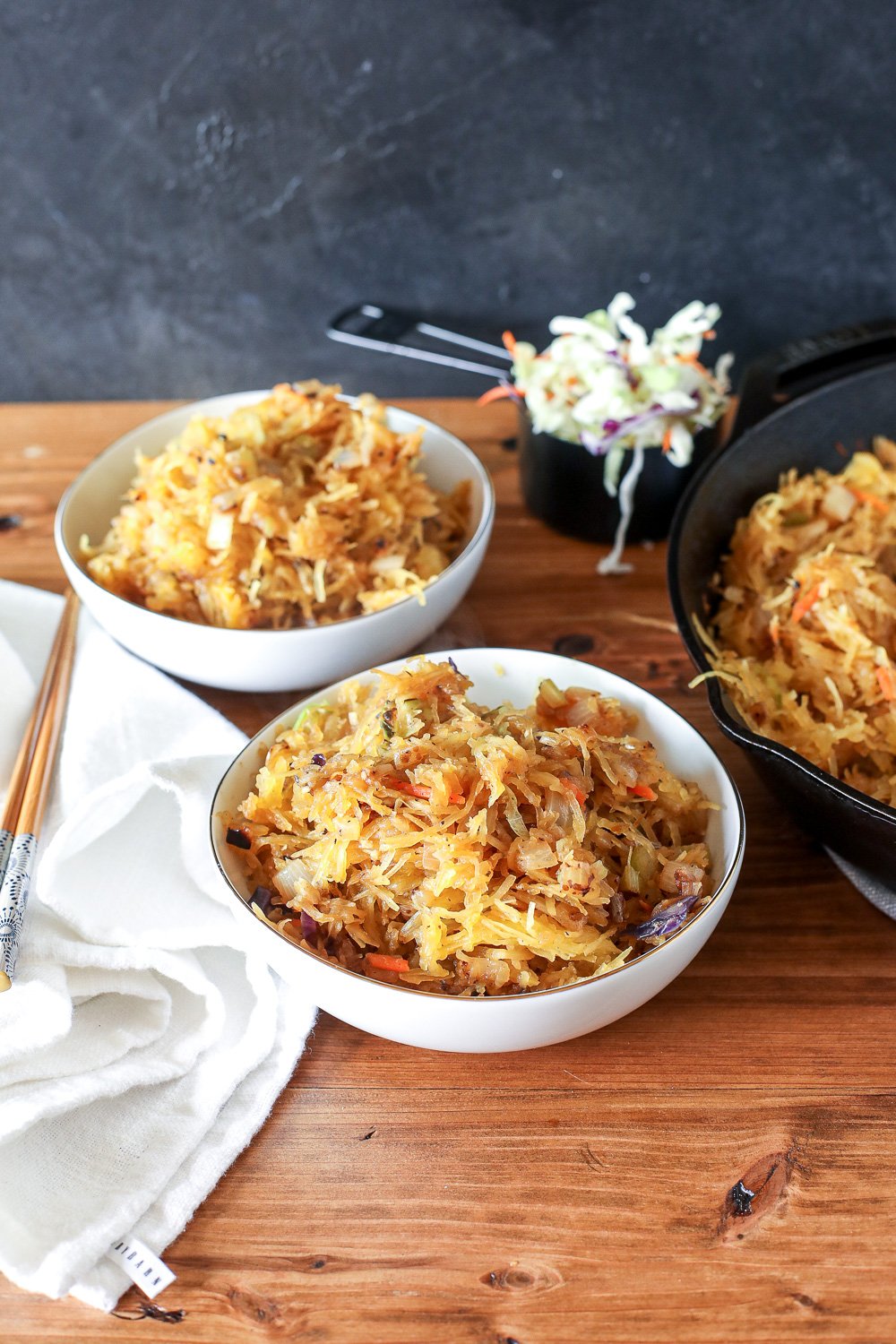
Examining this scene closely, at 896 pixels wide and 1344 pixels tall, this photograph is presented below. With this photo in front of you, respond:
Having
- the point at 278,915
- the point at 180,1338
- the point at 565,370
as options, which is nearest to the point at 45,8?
the point at 565,370

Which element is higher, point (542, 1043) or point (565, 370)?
point (565, 370)

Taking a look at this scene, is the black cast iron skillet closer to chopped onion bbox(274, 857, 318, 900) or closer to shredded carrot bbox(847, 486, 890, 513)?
shredded carrot bbox(847, 486, 890, 513)

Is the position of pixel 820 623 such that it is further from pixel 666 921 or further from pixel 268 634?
pixel 268 634

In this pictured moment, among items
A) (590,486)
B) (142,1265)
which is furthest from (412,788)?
(590,486)

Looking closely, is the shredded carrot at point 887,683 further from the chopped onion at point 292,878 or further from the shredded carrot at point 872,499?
the chopped onion at point 292,878

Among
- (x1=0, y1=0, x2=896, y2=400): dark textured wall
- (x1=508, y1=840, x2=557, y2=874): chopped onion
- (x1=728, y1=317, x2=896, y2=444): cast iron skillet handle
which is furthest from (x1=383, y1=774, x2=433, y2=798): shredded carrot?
(x1=0, y1=0, x2=896, y2=400): dark textured wall

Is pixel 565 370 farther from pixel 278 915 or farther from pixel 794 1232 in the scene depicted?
pixel 794 1232
